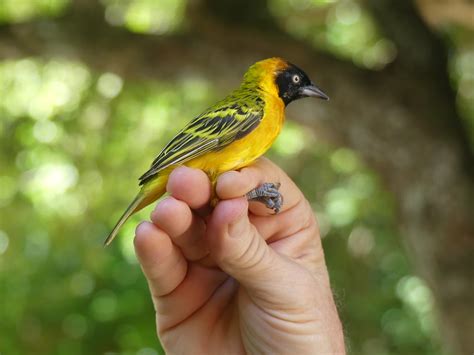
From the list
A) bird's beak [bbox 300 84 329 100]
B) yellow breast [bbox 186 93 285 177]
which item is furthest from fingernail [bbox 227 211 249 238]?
bird's beak [bbox 300 84 329 100]

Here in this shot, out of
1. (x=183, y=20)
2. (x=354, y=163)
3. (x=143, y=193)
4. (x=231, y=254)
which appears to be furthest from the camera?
(x=354, y=163)

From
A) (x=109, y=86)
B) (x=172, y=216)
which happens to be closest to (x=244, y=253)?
(x=172, y=216)

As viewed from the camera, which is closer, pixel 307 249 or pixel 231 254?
pixel 231 254

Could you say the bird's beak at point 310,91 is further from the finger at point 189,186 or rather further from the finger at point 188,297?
the finger at point 189,186

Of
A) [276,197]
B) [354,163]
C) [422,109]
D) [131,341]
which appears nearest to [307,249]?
[276,197]

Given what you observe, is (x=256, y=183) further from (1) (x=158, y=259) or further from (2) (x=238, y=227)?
(1) (x=158, y=259)

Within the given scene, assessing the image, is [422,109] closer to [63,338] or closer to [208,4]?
[208,4]
